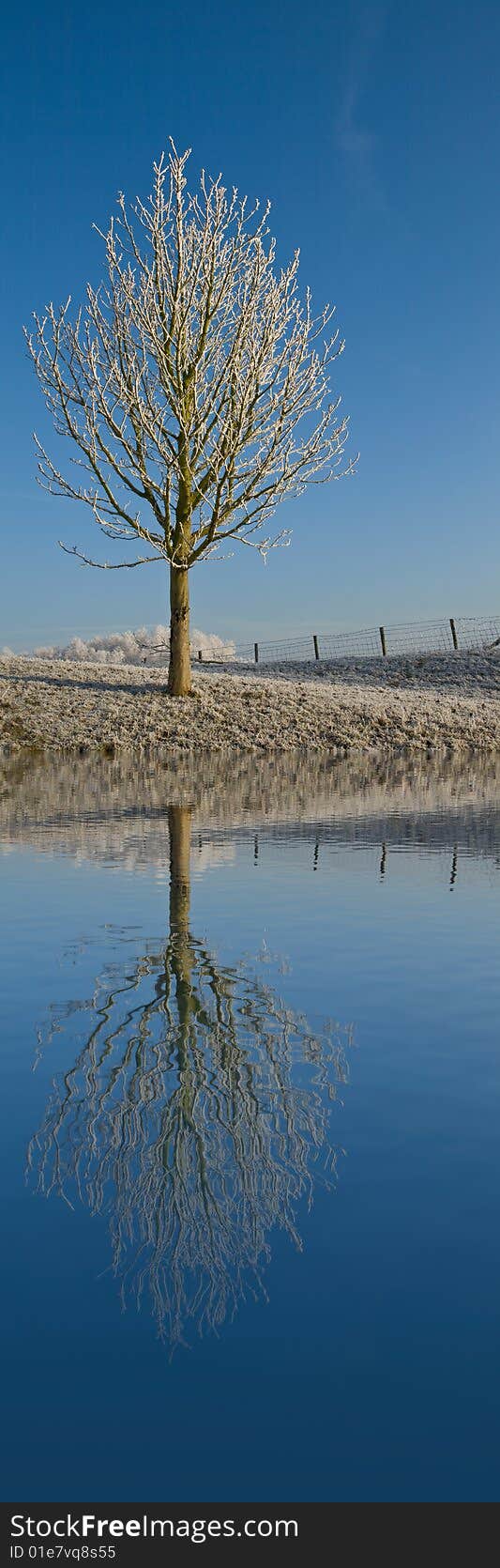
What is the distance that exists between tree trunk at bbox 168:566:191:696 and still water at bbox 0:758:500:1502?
87.3 feet

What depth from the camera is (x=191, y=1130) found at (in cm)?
460

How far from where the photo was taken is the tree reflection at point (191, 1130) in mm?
3543

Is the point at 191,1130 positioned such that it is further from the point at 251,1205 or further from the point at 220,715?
the point at 220,715

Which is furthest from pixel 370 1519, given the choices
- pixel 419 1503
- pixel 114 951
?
pixel 114 951

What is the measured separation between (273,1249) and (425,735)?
33129 mm

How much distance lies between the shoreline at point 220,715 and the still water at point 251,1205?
72.0ft

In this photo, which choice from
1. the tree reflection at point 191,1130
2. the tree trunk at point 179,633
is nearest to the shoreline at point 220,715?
the tree trunk at point 179,633

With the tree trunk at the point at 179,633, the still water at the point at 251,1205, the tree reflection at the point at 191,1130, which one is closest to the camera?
the still water at the point at 251,1205

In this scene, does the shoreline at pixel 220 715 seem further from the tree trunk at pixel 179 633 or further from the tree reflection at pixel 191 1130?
the tree reflection at pixel 191 1130

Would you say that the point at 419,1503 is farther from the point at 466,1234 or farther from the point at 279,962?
the point at 279,962

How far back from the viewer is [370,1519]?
260 centimetres

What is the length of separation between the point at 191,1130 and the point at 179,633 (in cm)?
3151

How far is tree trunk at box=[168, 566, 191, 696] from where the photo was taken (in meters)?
35.3

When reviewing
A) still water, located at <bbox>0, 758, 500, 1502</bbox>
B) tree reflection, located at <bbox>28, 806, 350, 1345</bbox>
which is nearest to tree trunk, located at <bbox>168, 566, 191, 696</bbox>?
still water, located at <bbox>0, 758, 500, 1502</bbox>
